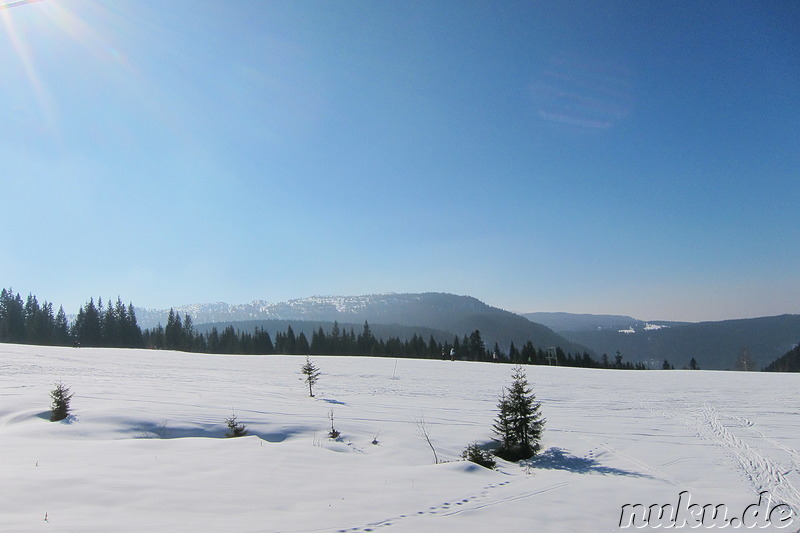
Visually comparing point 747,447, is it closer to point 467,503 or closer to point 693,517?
point 693,517

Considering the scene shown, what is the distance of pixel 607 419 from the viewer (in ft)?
76.1

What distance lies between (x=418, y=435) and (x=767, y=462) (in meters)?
12.6

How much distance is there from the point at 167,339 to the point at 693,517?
300 feet

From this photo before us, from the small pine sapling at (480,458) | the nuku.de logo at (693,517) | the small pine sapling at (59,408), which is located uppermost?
the small pine sapling at (59,408)

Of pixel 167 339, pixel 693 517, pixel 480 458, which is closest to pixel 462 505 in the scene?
pixel 693 517

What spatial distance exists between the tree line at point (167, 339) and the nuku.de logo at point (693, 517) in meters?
57.9

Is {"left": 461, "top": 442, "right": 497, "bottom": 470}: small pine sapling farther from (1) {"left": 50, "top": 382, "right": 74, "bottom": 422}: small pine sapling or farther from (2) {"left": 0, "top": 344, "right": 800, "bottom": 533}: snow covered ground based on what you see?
(1) {"left": 50, "top": 382, "right": 74, "bottom": 422}: small pine sapling

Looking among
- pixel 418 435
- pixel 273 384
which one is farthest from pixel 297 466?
pixel 273 384

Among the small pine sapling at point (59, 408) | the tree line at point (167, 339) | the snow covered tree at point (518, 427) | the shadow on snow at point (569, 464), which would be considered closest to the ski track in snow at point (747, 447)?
the shadow on snow at point (569, 464)

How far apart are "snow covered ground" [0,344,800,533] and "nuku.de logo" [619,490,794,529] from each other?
0.22 meters

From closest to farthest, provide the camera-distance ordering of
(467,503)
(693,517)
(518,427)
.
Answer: (467,503)
(693,517)
(518,427)

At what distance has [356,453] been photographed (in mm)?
13758

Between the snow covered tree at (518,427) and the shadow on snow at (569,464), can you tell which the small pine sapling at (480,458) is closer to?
the shadow on snow at (569,464)

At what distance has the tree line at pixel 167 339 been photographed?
7188 centimetres
